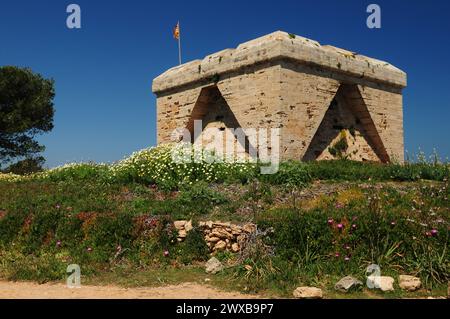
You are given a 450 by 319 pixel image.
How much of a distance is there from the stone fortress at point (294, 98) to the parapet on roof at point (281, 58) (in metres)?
0.03

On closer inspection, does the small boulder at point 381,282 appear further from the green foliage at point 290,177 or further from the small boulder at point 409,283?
the green foliage at point 290,177

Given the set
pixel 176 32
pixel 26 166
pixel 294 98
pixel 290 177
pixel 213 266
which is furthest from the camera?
pixel 26 166

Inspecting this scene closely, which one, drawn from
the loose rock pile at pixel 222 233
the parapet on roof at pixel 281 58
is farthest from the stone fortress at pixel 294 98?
the loose rock pile at pixel 222 233

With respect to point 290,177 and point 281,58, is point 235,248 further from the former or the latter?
point 281,58

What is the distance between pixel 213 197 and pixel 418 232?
401cm

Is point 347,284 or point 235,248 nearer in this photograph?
point 347,284

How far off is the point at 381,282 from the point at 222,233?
8.85ft

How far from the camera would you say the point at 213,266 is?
6.78 m

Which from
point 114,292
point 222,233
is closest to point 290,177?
point 222,233

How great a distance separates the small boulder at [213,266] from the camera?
6738 millimetres

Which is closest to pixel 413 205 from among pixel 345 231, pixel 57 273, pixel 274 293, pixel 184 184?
pixel 345 231

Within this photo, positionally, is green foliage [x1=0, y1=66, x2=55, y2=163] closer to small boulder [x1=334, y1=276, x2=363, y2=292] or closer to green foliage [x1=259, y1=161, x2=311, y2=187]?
green foliage [x1=259, y1=161, x2=311, y2=187]

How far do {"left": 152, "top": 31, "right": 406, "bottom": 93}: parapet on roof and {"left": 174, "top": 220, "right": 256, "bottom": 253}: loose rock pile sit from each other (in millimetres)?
7233

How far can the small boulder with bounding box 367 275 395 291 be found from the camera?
5.75m
